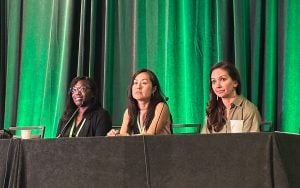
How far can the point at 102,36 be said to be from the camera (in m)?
3.79

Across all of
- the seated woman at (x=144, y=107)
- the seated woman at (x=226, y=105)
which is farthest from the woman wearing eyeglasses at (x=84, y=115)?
the seated woman at (x=226, y=105)

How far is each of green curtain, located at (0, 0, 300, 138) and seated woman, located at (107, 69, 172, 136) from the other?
0.77 meters

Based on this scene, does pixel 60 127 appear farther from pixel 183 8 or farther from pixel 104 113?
pixel 183 8

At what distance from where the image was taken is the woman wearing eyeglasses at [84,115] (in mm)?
2898

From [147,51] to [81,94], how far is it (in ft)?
2.90

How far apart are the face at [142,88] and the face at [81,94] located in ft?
1.21

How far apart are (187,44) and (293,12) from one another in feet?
2.47

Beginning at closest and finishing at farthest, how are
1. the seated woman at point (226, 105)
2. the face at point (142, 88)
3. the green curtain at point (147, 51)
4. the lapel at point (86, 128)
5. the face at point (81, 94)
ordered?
1. the seated woman at point (226, 105)
2. the face at point (142, 88)
3. the lapel at point (86, 128)
4. the face at point (81, 94)
5. the green curtain at point (147, 51)

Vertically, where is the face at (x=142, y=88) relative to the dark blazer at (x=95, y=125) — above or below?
above

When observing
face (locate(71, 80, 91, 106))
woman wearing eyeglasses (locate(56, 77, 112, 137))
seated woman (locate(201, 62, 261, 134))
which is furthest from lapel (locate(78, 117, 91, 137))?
seated woman (locate(201, 62, 261, 134))

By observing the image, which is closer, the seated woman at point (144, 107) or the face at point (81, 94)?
the seated woman at point (144, 107)

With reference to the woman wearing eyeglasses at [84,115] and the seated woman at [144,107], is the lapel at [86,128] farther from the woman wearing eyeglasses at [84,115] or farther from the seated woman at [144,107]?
the seated woman at [144,107]

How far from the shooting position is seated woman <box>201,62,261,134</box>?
2.58 m

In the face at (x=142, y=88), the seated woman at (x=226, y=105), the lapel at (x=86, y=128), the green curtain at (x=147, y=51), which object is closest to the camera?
the seated woman at (x=226, y=105)
